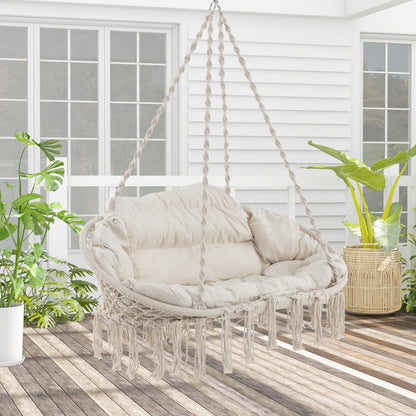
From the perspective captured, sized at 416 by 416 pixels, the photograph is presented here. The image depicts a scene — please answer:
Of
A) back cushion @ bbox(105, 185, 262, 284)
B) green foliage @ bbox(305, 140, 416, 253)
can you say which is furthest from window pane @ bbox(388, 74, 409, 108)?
back cushion @ bbox(105, 185, 262, 284)

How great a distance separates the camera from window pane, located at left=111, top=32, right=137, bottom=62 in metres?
6.15

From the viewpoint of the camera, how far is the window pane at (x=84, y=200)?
6082mm

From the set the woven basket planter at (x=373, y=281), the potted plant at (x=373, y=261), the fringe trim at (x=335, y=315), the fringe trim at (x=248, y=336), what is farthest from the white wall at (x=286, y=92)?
the fringe trim at (x=248, y=336)

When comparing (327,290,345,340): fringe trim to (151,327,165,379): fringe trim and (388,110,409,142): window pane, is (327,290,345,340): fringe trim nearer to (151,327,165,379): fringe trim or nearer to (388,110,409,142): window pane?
(151,327,165,379): fringe trim

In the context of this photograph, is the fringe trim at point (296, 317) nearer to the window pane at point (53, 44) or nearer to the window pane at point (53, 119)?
the window pane at point (53, 119)

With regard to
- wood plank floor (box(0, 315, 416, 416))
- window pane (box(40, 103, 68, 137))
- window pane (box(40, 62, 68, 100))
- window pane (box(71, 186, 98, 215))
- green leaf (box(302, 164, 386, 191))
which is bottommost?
wood plank floor (box(0, 315, 416, 416))

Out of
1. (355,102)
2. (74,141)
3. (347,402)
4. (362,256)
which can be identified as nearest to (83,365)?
(347,402)

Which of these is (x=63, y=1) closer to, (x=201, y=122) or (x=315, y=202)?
(x=201, y=122)

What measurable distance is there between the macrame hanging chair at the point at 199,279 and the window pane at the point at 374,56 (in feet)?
10.8

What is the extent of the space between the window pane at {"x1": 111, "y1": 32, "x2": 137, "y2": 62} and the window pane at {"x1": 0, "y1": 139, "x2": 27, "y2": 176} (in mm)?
1109

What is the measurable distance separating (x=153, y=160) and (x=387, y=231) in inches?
92.2

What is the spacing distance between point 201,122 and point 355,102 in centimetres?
148

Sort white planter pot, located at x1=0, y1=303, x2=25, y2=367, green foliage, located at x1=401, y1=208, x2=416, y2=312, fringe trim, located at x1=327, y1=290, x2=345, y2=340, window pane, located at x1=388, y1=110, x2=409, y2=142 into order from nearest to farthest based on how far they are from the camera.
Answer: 1. fringe trim, located at x1=327, y1=290, x2=345, y2=340
2. white planter pot, located at x1=0, y1=303, x2=25, y2=367
3. green foliage, located at x1=401, y1=208, x2=416, y2=312
4. window pane, located at x1=388, y1=110, x2=409, y2=142

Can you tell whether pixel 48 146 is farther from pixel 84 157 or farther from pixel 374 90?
pixel 374 90
